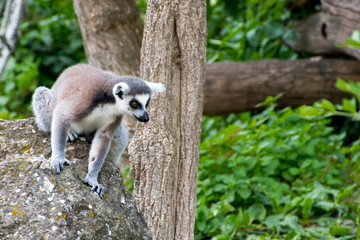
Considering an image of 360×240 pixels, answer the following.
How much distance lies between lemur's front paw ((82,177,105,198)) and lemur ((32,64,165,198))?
0.12 m

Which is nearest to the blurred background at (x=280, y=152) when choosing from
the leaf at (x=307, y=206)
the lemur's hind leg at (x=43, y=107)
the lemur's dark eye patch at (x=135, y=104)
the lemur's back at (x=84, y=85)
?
the leaf at (x=307, y=206)

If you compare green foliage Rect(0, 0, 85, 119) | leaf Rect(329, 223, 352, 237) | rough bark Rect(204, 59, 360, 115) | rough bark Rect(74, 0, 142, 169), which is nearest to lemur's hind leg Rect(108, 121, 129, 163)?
rough bark Rect(74, 0, 142, 169)

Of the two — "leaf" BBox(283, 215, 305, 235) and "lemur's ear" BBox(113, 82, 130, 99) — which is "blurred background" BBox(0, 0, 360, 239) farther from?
"lemur's ear" BBox(113, 82, 130, 99)

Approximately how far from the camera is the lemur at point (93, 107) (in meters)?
3.28

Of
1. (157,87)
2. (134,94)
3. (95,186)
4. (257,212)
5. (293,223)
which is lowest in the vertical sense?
(257,212)

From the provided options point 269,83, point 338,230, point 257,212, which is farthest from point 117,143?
point 269,83

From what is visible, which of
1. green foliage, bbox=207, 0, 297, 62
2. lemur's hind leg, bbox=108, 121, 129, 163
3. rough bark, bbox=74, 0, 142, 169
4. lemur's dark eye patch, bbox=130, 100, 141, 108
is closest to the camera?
lemur's dark eye patch, bbox=130, 100, 141, 108

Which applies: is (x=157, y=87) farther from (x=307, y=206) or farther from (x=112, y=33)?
(x=112, y=33)

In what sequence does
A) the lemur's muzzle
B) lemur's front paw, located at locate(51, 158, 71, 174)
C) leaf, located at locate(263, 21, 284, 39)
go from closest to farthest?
lemur's front paw, located at locate(51, 158, 71, 174) < the lemur's muzzle < leaf, located at locate(263, 21, 284, 39)

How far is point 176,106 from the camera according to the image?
334 cm

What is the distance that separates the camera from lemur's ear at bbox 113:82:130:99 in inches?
135

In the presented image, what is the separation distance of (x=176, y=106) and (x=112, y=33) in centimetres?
248

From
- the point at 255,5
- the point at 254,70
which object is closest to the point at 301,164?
the point at 254,70

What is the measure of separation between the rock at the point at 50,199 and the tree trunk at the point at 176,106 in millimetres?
256
